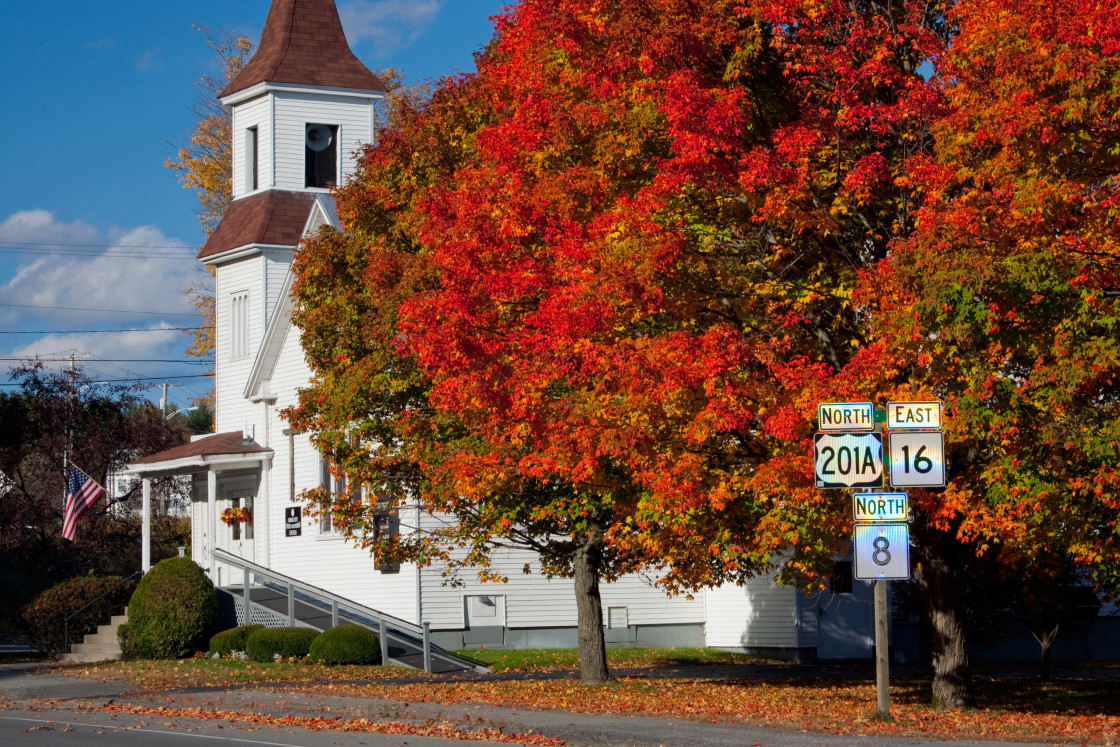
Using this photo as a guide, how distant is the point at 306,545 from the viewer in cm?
2919

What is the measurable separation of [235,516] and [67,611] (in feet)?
16.6

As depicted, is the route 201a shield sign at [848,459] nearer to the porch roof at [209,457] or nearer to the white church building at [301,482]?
the white church building at [301,482]

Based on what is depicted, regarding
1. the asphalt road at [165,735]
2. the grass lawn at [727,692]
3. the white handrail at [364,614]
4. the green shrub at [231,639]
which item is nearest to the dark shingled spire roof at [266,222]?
the white handrail at [364,614]

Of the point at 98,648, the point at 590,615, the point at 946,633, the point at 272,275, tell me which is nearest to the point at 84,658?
the point at 98,648

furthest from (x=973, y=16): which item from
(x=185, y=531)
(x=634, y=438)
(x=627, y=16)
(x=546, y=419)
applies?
(x=185, y=531)

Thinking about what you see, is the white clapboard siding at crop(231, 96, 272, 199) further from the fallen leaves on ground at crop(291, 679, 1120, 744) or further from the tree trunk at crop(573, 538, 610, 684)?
the fallen leaves on ground at crop(291, 679, 1120, 744)

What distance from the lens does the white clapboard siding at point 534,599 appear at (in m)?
26.9

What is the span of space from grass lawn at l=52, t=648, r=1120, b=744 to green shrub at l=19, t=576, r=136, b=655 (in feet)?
10.3

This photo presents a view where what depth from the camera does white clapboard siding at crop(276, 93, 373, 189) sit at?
33719mm

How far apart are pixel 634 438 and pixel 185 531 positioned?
38.3 m

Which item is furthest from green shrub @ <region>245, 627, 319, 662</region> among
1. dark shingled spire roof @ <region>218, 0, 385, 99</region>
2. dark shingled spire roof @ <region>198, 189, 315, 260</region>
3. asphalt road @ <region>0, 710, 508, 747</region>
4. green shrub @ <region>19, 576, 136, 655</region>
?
dark shingled spire roof @ <region>218, 0, 385, 99</region>

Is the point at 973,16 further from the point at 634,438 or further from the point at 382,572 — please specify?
the point at 382,572

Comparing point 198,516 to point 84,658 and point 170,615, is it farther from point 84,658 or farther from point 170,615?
point 170,615

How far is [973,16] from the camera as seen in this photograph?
12484 millimetres
